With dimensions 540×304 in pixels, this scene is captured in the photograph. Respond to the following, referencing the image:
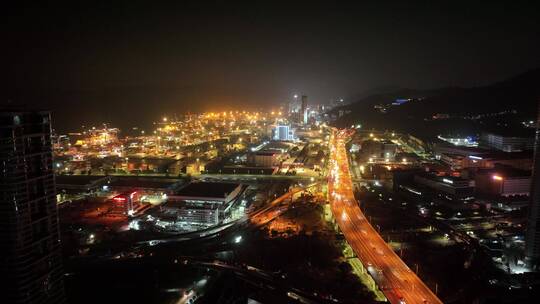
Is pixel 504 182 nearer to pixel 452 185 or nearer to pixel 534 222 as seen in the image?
pixel 452 185

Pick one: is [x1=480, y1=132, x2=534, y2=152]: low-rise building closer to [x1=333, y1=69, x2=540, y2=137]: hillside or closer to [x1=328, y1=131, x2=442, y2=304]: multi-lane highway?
[x1=333, y1=69, x2=540, y2=137]: hillside

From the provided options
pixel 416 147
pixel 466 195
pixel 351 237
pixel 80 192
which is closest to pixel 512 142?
pixel 416 147

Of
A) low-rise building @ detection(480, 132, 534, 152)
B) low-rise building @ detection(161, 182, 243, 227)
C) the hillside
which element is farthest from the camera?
the hillside

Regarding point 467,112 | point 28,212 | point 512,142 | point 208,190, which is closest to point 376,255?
point 208,190

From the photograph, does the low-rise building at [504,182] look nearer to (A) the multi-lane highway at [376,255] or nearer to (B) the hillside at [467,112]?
(A) the multi-lane highway at [376,255]

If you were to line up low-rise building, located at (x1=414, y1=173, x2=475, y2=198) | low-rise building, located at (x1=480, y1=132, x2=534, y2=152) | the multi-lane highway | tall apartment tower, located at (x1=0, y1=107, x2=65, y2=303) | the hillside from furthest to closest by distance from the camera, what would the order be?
1. the hillside
2. low-rise building, located at (x1=480, y1=132, x2=534, y2=152)
3. low-rise building, located at (x1=414, y1=173, x2=475, y2=198)
4. the multi-lane highway
5. tall apartment tower, located at (x1=0, y1=107, x2=65, y2=303)

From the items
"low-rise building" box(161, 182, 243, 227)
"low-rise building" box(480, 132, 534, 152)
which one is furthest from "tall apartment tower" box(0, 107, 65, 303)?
"low-rise building" box(480, 132, 534, 152)

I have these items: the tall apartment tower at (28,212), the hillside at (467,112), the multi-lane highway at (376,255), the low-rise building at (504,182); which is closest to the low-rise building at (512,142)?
the hillside at (467,112)

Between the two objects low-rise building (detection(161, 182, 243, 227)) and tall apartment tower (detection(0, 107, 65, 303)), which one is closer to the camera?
tall apartment tower (detection(0, 107, 65, 303))
